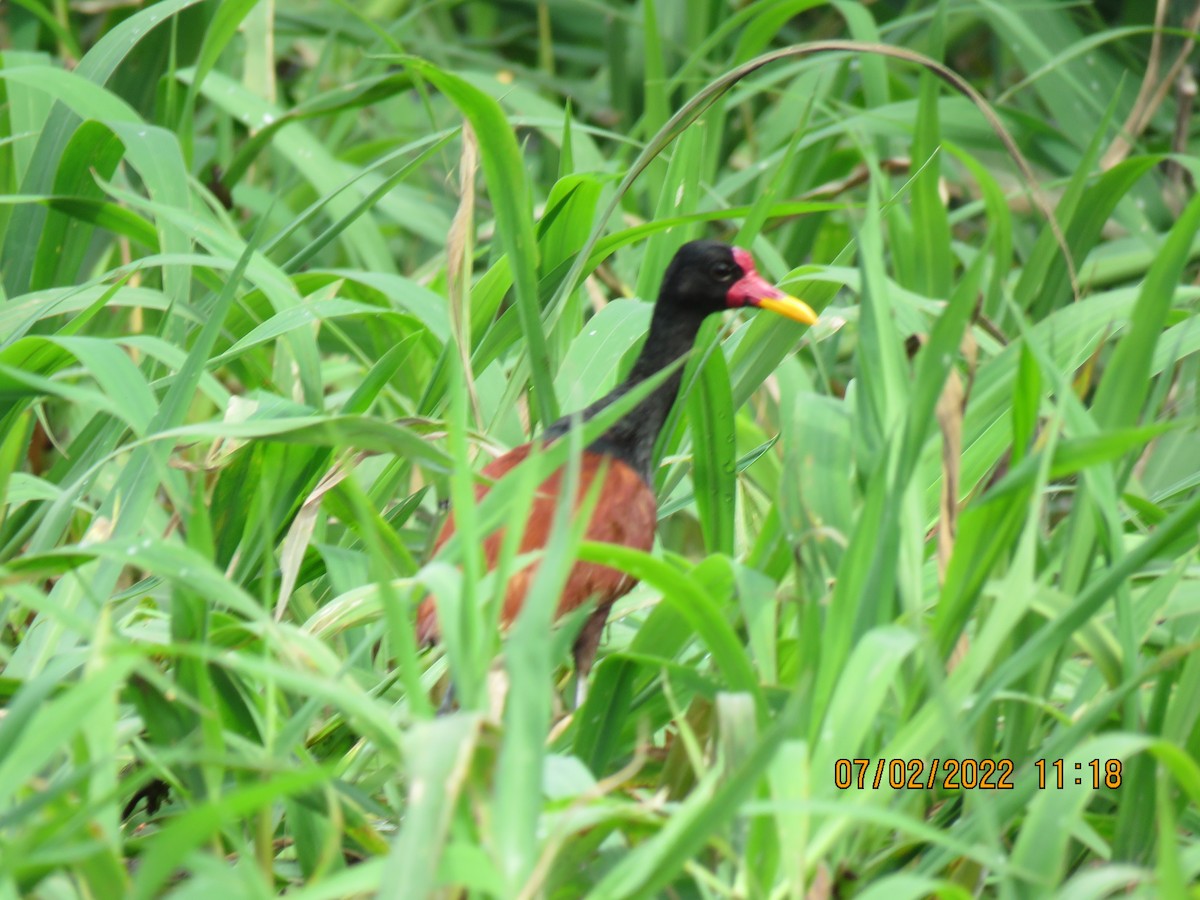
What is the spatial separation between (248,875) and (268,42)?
9.49 feet

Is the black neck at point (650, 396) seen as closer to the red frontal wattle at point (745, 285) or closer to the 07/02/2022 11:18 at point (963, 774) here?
the red frontal wattle at point (745, 285)

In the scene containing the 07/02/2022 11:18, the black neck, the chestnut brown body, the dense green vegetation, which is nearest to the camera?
the dense green vegetation

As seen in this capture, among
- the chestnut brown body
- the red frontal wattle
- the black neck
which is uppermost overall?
the red frontal wattle

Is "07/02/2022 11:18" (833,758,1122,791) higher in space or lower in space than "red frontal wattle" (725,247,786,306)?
lower

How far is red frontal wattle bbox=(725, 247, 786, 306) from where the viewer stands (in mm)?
2430

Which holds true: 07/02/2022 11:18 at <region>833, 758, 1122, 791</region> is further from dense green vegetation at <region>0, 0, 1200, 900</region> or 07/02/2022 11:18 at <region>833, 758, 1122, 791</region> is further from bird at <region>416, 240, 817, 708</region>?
bird at <region>416, 240, 817, 708</region>

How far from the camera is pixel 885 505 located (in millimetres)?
1560

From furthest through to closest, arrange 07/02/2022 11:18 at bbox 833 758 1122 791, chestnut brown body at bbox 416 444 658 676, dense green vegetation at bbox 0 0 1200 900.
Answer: chestnut brown body at bbox 416 444 658 676 < 07/02/2022 11:18 at bbox 833 758 1122 791 < dense green vegetation at bbox 0 0 1200 900

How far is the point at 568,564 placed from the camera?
134cm

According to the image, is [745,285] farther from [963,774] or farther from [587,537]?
[963,774]

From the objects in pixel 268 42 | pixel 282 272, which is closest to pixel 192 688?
pixel 282 272
